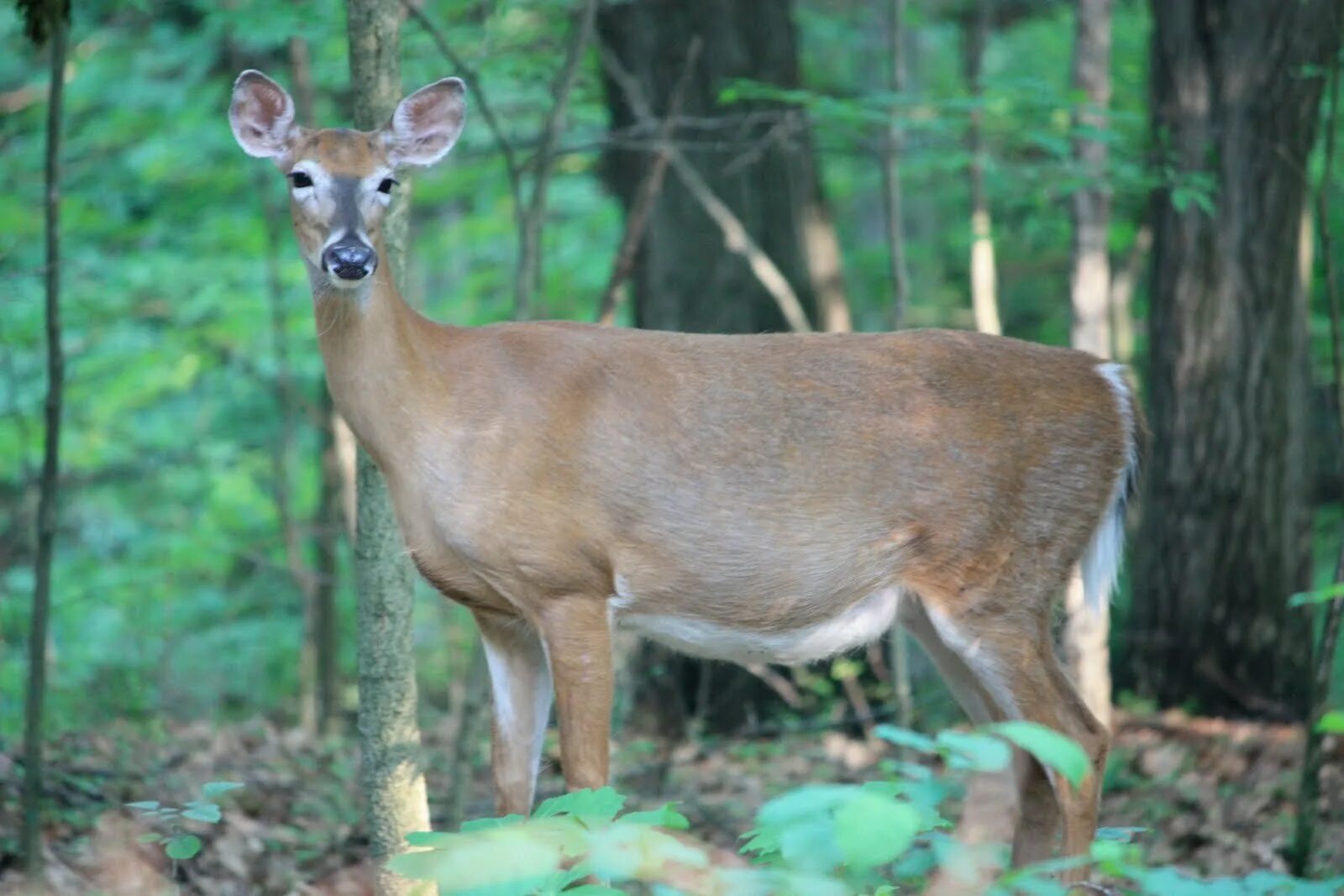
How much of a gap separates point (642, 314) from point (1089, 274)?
9.53 ft

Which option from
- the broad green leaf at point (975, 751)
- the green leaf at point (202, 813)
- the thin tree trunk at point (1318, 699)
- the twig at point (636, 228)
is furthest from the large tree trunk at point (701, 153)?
the broad green leaf at point (975, 751)

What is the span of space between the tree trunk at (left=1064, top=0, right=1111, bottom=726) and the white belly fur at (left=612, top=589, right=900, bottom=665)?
2209mm

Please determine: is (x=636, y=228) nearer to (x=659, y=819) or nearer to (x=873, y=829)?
(x=659, y=819)

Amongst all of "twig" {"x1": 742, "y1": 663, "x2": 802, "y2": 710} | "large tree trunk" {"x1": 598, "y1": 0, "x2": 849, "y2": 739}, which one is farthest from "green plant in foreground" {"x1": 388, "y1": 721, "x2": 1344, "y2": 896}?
"large tree trunk" {"x1": 598, "y1": 0, "x2": 849, "y2": 739}

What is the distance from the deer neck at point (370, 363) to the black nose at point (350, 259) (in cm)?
33

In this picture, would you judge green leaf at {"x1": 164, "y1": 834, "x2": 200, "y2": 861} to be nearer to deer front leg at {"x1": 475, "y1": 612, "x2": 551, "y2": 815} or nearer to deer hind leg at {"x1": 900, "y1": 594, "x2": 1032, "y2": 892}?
deer front leg at {"x1": 475, "y1": 612, "x2": 551, "y2": 815}

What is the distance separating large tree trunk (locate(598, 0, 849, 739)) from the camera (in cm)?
972

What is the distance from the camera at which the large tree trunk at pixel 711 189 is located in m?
9.72

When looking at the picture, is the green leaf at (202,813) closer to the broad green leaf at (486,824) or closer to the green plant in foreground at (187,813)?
the green plant in foreground at (187,813)

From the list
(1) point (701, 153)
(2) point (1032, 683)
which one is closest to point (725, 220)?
(1) point (701, 153)

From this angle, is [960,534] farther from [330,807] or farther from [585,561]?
[330,807]

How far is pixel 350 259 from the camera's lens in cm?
510

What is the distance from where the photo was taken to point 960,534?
6031mm

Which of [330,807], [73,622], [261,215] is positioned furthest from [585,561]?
[73,622]
